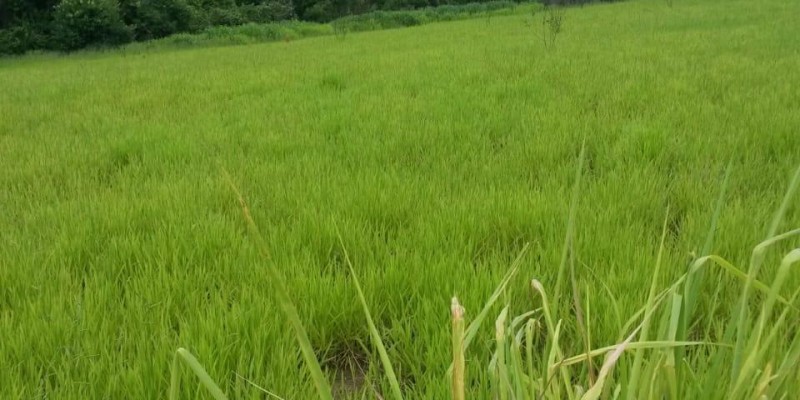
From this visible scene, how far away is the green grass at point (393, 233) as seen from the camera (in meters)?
1.08

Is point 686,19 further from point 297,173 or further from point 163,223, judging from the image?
point 163,223

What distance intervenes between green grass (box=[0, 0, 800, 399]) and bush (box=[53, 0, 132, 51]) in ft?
68.5

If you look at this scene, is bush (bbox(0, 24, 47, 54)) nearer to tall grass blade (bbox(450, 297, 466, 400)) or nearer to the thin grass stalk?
tall grass blade (bbox(450, 297, 466, 400))

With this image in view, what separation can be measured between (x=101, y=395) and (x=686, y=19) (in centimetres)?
1154

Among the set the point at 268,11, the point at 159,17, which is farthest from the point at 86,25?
the point at 268,11

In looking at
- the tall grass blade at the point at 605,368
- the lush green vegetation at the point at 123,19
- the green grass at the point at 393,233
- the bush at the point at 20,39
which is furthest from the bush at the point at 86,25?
the tall grass blade at the point at 605,368

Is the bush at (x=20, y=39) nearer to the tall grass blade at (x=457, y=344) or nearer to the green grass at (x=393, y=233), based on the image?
the green grass at (x=393, y=233)

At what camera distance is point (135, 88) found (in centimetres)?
585

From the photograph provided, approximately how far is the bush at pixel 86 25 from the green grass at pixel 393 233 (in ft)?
68.5

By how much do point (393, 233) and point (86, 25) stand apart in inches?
959

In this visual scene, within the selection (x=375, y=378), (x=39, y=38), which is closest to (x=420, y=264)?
(x=375, y=378)

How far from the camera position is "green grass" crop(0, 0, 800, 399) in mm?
1081

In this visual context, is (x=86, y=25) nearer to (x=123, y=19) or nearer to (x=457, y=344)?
(x=123, y=19)

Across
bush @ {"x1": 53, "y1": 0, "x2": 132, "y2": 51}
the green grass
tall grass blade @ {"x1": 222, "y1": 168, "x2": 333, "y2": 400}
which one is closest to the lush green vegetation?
bush @ {"x1": 53, "y1": 0, "x2": 132, "y2": 51}
